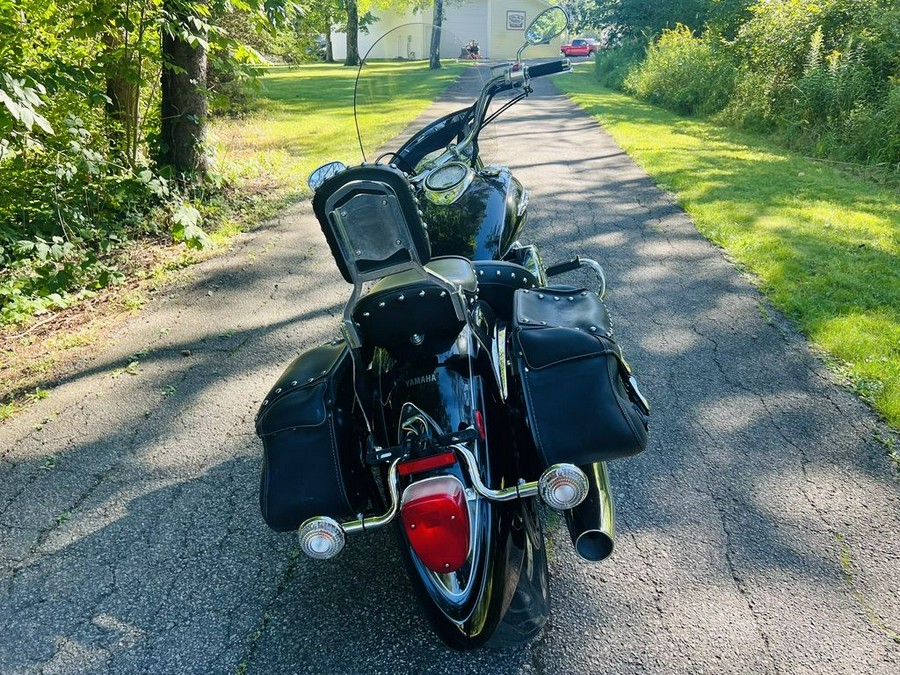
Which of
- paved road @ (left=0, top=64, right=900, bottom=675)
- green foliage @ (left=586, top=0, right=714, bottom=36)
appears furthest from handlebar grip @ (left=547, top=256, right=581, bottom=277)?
green foliage @ (left=586, top=0, right=714, bottom=36)

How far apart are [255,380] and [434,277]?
223 cm

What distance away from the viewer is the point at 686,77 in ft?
48.0

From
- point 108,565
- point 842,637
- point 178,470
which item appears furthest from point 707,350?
point 108,565

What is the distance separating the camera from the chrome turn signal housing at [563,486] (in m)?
1.63

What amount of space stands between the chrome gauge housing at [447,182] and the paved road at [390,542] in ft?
4.84

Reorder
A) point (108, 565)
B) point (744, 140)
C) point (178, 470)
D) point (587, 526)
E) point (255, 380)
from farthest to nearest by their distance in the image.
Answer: point (744, 140)
point (255, 380)
point (178, 470)
point (108, 565)
point (587, 526)

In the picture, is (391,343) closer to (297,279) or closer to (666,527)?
(666,527)

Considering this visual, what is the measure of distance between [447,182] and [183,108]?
4.81 meters

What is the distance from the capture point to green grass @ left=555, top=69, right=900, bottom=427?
3925 millimetres

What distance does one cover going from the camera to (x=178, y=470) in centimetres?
304

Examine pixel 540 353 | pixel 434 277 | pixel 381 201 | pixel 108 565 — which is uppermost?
pixel 381 201

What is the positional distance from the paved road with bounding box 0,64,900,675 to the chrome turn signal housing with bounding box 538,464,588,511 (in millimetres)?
676

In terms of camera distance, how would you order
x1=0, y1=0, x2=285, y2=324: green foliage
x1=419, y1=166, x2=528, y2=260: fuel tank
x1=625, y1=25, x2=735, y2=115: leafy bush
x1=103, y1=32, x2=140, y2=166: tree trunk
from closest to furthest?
x1=419, y1=166, x2=528, y2=260: fuel tank → x1=0, y1=0, x2=285, y2=324: green foliage → x1=103, y1=32, x2=140, y2=166: tree trunk → x1=625, y1=25, x2=735, y2=115: leafy bush

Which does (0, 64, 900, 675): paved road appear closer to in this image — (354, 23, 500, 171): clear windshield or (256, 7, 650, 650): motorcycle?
(256, 7, 650, 650): motorcycle
